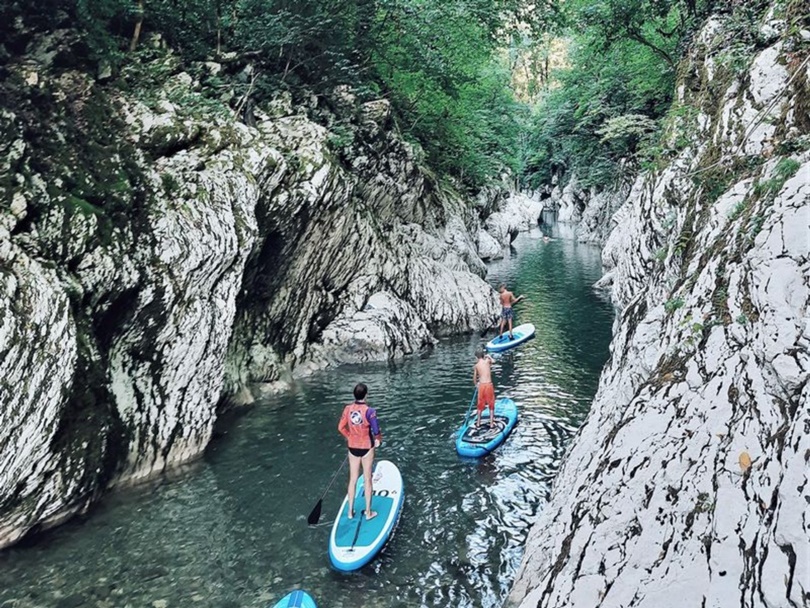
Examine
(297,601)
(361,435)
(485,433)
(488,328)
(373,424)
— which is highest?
(373,424)

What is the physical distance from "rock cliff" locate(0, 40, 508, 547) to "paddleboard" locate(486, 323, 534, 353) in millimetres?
3455

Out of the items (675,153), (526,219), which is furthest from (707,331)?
(526,219)

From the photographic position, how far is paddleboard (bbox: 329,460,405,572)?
8.01m

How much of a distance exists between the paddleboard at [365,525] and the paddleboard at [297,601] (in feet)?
3.22

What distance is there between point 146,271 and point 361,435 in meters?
5.74

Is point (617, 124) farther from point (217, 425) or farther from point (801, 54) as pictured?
point (217, 425)

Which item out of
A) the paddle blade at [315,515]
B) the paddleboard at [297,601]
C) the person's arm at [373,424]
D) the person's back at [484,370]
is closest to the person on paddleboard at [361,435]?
the person's arm at [373,424]

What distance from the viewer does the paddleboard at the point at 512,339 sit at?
19.9 meters

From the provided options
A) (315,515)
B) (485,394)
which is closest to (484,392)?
(485,394)

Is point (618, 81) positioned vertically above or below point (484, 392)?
above

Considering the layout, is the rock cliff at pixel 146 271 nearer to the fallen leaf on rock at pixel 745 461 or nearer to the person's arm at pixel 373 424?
the person's arm at pixel 373 424

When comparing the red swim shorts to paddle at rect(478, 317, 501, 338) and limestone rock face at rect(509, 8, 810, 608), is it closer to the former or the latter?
limestone rock face at rect(509, 8, 810, 608)

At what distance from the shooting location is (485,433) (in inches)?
480

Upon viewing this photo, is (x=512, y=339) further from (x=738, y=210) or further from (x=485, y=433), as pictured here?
(x=738, y=210)
